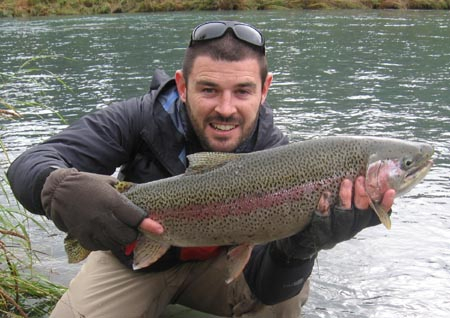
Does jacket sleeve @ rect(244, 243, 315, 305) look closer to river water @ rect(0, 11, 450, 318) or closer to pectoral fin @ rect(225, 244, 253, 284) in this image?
pectoral fin @ rect(225, 244, 253, 284)

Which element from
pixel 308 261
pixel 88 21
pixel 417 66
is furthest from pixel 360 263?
pixel 88 21

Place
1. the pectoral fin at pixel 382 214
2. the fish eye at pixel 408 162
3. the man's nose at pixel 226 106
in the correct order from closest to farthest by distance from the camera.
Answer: the pectoral fin at pixel 382 214 < the fish eye at pixel 408 162 < the man's nose at pixel 226 106

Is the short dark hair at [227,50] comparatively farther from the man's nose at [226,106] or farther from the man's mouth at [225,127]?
the man's mouth at [225,127]

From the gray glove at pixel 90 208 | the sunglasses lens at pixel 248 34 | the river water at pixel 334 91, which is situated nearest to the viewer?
the gray glove at pixel 90 208

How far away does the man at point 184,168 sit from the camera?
2.96m

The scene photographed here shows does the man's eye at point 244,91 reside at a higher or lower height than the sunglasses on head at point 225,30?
lower

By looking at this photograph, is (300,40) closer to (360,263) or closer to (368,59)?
(368,59)

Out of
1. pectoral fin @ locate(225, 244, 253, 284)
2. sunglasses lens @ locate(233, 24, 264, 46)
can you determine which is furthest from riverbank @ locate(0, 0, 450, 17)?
pectoral fin @ locate(225, 244, 253, 284)

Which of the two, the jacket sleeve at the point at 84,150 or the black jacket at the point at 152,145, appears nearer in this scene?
the jacket sleeve at the point at 84,150

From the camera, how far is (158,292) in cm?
356

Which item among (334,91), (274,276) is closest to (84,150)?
(274,276)

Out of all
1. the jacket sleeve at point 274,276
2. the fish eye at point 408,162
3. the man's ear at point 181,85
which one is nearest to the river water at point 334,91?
the jacket sleeve at point 274,276

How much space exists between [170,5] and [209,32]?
30.4m

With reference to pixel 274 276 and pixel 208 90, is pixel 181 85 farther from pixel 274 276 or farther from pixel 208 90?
pixel 274 276
